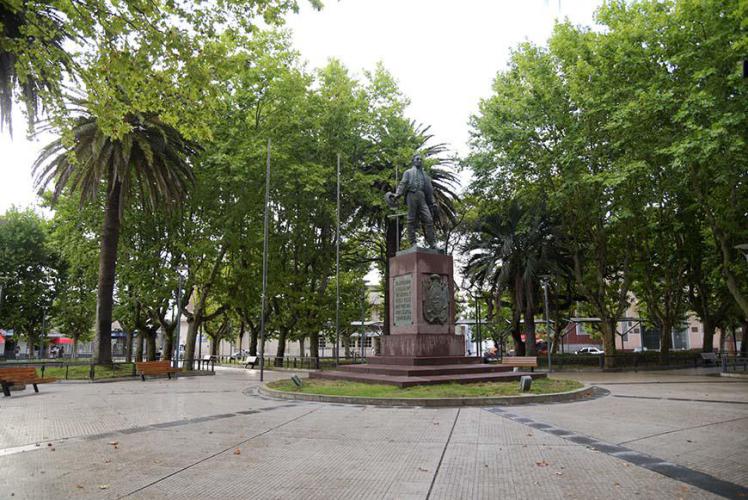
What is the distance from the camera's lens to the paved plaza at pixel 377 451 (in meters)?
5.01

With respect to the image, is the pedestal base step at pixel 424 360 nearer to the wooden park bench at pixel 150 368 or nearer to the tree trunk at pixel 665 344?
the wooden park bench at pixel 150 368

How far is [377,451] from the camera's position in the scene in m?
6.63

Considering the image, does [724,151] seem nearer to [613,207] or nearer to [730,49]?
[730,49]

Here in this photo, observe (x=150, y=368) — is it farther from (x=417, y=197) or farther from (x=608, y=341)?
(x=608, y=341)

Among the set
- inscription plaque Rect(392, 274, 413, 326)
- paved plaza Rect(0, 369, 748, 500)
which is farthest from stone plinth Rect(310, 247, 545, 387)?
paved plaza Rect(0, 369, 748, 500)

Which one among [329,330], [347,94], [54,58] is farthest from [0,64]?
[329,330]

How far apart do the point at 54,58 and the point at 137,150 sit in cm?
1397

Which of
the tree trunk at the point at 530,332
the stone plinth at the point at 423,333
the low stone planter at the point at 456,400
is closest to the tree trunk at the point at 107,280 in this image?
the stone plinth at the point at 423,333

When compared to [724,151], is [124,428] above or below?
below

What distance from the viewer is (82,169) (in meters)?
22.5

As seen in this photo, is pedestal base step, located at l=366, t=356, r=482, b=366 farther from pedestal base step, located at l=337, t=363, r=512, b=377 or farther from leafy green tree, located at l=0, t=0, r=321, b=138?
leafy green tree, located at l=0, t=0, r=321, b=138

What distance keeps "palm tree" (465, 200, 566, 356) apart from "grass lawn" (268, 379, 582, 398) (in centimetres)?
1419

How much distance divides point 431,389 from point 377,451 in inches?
236

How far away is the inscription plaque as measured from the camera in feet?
51.3
